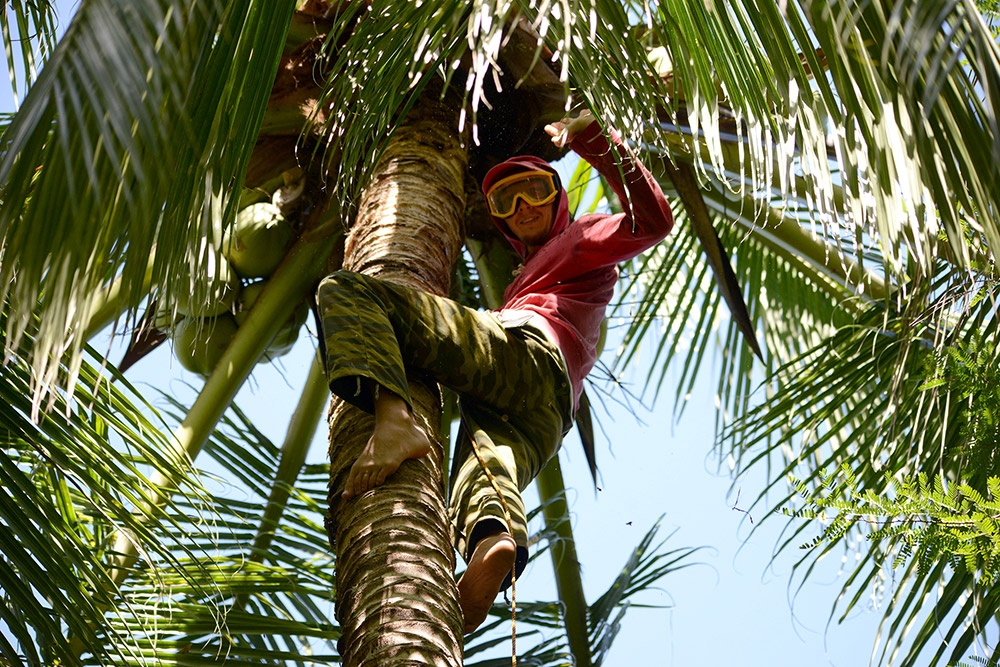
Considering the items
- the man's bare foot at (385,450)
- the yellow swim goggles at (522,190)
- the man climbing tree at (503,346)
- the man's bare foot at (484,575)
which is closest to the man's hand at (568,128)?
the man climbing tree at (503,346)

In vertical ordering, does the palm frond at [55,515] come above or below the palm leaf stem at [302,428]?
below

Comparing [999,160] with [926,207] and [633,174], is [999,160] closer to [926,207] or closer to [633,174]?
[926,207]

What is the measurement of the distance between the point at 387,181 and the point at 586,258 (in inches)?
23.2

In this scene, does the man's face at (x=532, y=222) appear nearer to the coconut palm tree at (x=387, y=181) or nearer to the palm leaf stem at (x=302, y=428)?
the coconut palm tree at (x=387, y=181)

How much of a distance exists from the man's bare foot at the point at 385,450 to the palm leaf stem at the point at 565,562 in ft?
5.05

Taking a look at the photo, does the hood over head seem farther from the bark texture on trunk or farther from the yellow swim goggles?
the bark texture on trunk

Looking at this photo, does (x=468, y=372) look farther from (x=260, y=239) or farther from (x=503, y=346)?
(x=260, y=239)

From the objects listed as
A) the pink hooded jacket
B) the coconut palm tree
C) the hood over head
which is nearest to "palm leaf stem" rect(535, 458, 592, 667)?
the coconut palm tree

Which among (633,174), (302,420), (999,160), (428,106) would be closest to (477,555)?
(633,174)

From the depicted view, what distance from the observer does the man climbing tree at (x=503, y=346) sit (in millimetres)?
2504

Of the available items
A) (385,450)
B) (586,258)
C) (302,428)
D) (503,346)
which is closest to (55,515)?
(385,450)

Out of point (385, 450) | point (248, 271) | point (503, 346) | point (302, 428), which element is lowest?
point (385, 450)

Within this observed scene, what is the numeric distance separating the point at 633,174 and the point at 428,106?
2.73 ft

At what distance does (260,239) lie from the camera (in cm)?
400
